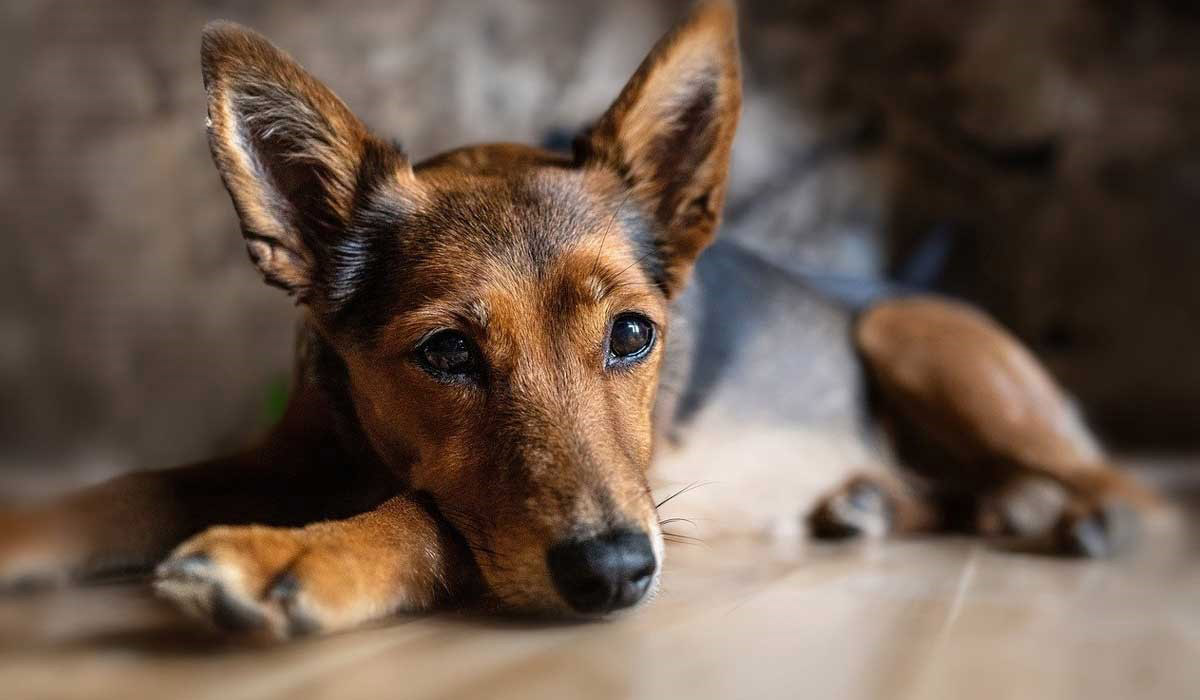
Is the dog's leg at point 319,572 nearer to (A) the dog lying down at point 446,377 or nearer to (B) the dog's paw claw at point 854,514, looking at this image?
(A) the dog lying down at point 446,377

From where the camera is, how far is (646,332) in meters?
2.11

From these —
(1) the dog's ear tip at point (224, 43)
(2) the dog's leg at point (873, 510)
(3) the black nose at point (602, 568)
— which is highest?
A: (1) the dog's ear tip at point (224, 43)

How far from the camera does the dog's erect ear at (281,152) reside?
6.19 feet

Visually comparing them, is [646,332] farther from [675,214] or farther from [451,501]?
[451,501]

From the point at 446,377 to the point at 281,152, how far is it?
1.87ft

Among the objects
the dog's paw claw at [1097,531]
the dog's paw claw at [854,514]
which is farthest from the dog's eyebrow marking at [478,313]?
the dog's paw claw at [1097,531]

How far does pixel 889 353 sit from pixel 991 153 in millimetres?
1515

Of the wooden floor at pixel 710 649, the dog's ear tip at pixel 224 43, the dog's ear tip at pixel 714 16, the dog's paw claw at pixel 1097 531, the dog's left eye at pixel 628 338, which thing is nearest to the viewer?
the wooden floor at pixel 710 649

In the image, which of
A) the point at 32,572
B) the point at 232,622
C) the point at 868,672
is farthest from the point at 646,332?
the point at 32,572

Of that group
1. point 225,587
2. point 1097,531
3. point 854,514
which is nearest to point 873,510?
point 854,514

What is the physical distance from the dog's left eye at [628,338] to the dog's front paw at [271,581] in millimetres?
651

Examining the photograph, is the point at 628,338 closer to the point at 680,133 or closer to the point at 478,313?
the point at 478,313

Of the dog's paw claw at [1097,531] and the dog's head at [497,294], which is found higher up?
the dog's head at [497,294]

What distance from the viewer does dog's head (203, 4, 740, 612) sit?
1.72m
